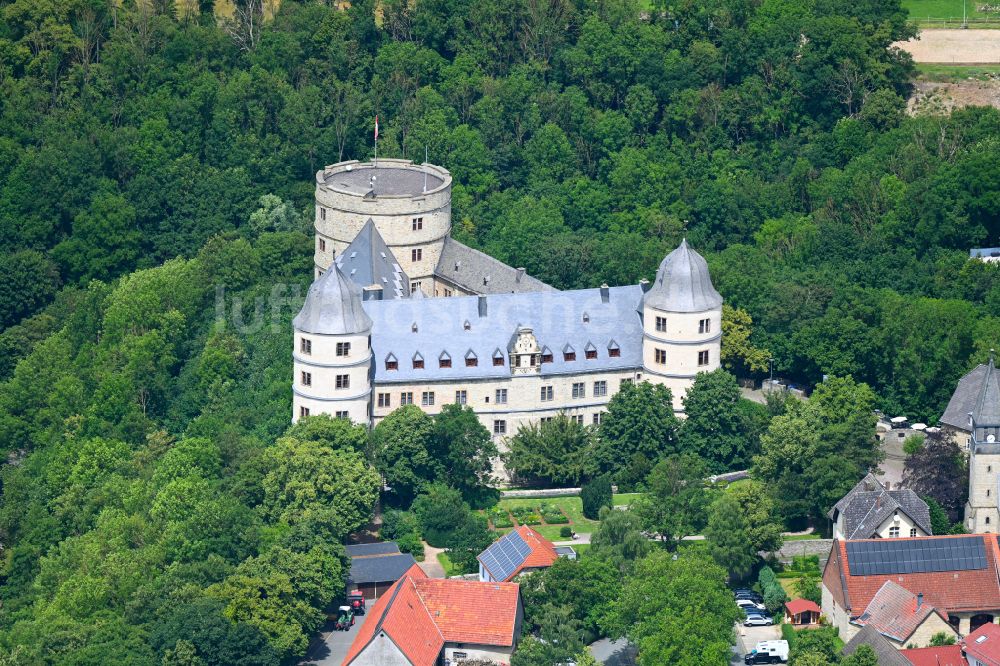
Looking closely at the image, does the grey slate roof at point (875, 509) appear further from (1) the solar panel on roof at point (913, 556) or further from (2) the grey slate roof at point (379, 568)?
(2) the grey slate roof at point (379, 568)

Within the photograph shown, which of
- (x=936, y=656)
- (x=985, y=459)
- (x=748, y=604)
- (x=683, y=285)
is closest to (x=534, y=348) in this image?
(x=683, y=285)

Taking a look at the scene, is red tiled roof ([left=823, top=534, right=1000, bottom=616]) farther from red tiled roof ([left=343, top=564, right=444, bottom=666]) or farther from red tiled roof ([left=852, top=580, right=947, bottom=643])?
red tiled roof ([left=343, top=564, right=444, bottom=666])

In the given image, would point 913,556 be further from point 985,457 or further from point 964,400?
point 964,400

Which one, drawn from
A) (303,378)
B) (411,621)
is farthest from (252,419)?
(411,621)

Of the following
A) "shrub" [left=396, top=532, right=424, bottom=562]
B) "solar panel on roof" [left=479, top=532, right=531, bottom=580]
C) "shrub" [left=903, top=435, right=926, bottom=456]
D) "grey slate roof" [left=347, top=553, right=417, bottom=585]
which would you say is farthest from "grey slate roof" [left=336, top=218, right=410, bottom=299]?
"shrub" [left=903, top=435, right=926, bottom=456]

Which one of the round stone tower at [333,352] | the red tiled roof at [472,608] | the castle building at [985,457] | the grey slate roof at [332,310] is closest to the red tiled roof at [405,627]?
the red tiled roof at [472,608]

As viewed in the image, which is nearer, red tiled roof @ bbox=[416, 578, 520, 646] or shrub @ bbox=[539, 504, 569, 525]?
red tiled roof @ bbox=[416, 578, 520, 646]

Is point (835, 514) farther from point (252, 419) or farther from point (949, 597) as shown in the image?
point (252, 419)
